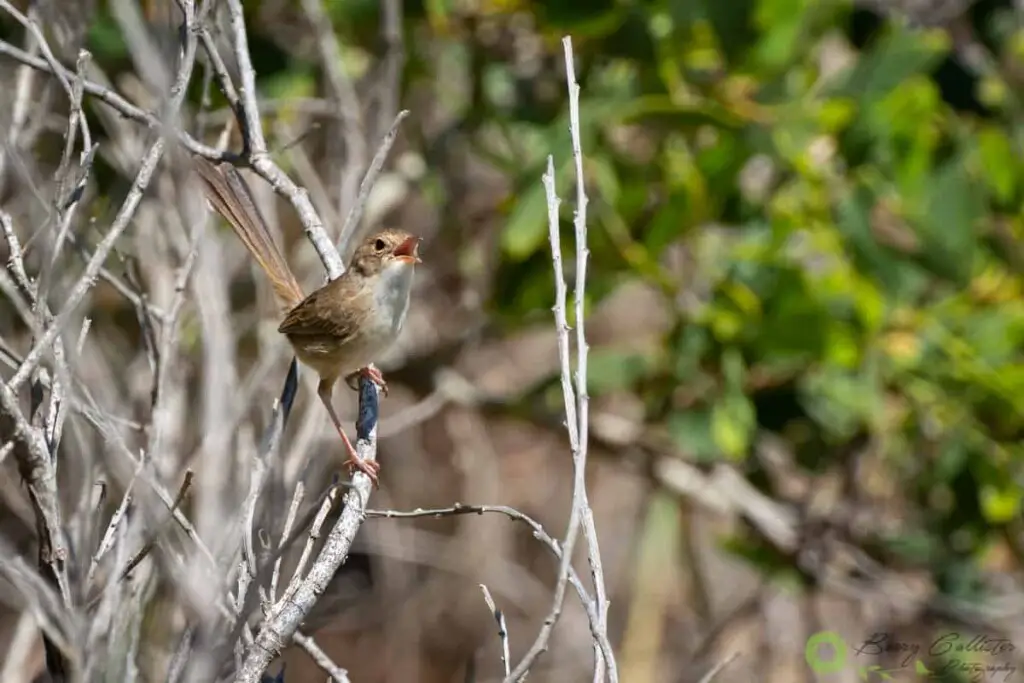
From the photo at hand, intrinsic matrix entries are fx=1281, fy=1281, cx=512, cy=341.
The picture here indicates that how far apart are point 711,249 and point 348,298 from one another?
1428 millimetres

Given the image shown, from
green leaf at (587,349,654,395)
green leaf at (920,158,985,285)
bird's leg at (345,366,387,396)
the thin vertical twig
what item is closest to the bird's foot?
bird's leg at (345,366,387,396)

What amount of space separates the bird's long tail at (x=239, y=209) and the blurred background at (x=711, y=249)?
0.18 meters

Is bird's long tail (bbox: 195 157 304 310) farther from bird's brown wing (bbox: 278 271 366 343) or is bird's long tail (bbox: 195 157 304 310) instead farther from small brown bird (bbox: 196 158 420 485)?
bird's brown wing (bbox: 278 271 366 343)

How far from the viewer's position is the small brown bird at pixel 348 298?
3.70 metres

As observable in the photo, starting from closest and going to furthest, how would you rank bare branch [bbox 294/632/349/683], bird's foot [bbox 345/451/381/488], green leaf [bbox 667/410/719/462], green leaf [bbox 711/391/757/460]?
1. bare branch [bbox 294/632/349/683]
2. bird's foot [bbox 345/451/381/488]
3. green leaf [bbox 711/391/757/460]
4. green leaf [bbox 667/410/719/462]

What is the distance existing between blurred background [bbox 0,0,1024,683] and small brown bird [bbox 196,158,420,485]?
198 mm

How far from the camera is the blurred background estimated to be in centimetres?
398

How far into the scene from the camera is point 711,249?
14.9 feet

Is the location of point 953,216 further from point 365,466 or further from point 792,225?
point 365,466

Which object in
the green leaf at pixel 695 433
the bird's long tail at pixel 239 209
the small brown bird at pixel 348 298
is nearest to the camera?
the bird's long tail at pixel 239 209

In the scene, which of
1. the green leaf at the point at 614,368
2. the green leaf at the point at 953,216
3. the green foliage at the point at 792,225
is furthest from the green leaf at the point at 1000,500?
the green leaf at the point at 614,368

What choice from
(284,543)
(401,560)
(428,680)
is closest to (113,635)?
(284,543)

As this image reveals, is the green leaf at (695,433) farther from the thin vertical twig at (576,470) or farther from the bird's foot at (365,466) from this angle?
the thin vertical twig at (576,470)

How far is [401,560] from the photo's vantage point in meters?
6.90
